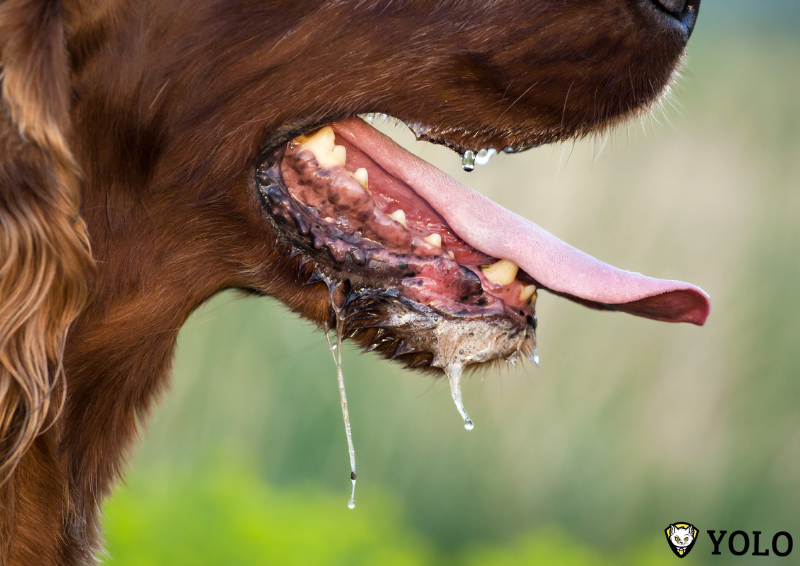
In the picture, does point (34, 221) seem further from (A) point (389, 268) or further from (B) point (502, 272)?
(B) point (502, 272)

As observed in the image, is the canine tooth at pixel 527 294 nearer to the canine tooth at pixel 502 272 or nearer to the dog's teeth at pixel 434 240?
the canine tooth at pixel 502 272

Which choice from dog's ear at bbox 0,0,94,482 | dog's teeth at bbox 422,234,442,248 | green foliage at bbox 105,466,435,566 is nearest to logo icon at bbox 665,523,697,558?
green foliage at bbox 105,466,435,566

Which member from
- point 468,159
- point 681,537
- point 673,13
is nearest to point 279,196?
point 468,159

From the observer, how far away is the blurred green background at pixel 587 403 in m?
3.29

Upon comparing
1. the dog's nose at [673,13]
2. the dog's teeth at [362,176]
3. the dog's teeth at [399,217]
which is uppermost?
the dog's nose at [673,13]

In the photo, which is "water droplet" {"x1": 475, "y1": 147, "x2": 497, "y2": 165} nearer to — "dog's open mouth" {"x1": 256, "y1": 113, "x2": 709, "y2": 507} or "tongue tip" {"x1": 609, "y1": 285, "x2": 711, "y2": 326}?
"dog's open mouth" {"x1": 256, "y1": 113, "x2": 709, "y2": 507}

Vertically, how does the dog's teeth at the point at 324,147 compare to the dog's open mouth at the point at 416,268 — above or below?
above

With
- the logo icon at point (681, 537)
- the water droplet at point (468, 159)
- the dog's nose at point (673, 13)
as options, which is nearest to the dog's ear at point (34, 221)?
the water droplet at point (468, 159)

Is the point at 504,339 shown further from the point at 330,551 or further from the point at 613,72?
the point at 330,551

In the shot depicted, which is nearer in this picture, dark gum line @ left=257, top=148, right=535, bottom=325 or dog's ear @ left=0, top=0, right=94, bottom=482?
dog's ear @ left=0, top=0, right=94, bottom=482

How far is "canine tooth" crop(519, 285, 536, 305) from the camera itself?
4.74 ft

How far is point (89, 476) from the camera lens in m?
1.49

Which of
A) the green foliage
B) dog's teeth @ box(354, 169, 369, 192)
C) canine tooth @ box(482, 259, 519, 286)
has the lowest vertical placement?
the green foliage

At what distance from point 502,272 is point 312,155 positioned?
15.6 inches
